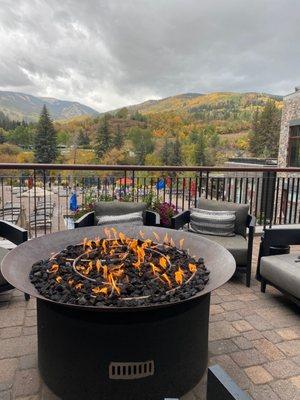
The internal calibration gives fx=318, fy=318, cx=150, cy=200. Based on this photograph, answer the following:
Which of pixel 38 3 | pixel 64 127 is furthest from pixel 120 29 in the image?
pixel 64 127

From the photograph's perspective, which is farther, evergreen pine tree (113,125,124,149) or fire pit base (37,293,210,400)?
evergreen pine tree (113,125,124,149)

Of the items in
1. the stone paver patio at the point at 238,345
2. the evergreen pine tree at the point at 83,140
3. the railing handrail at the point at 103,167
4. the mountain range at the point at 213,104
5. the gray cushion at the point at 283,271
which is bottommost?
the stone paver patio at the point at 238,345

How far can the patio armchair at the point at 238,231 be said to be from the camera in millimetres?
3154

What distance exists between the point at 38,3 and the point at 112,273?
8.54m

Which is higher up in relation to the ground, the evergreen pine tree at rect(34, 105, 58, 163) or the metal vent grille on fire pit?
the evergreen pine tree at rect(34, 105, 58, 163)

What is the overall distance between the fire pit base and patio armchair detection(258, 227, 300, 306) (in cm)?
127

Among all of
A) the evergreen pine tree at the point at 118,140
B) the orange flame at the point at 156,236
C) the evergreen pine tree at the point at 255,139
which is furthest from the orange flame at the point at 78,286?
the evergreen pine tree at the point at 255,139

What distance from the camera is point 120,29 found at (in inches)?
516

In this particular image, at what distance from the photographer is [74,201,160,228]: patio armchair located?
11.3 ft

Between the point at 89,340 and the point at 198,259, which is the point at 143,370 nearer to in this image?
the point at 89,340

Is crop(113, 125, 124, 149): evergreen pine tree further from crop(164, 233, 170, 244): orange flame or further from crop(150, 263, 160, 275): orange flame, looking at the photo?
crop(150, 263, 160, 275): orange flame

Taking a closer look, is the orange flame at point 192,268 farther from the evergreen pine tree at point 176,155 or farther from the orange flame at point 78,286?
the evergreen pine tree at point 176,155

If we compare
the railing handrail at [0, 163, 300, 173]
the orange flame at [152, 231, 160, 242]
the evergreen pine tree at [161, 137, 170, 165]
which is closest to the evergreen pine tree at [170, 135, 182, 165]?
the evergreen pine tree at [161, 137, 170, 165]

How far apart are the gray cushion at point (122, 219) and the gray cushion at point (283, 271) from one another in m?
1.33
